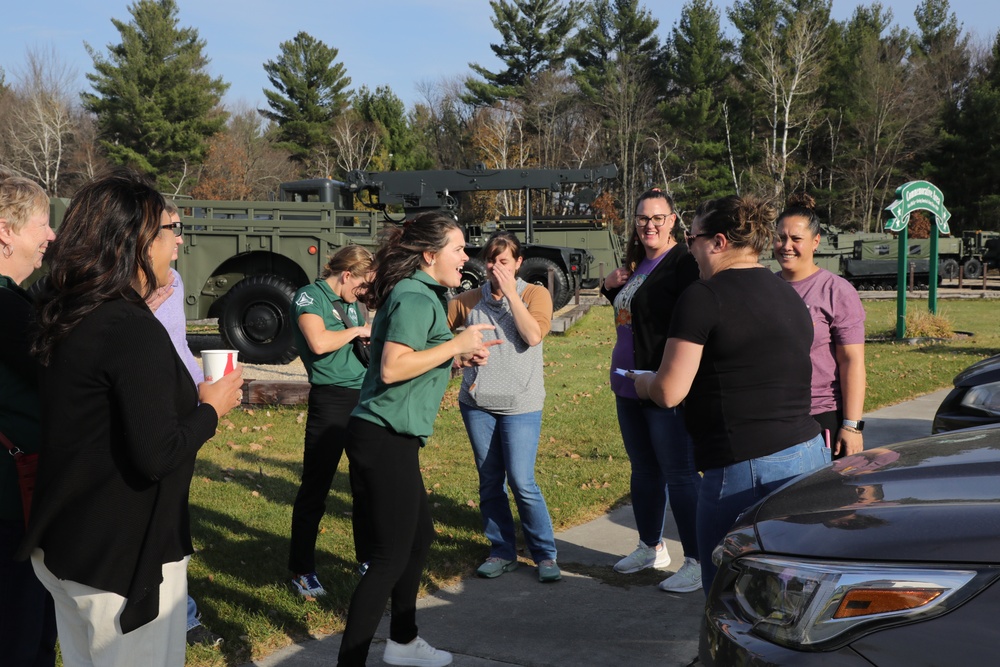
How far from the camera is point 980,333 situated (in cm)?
1606

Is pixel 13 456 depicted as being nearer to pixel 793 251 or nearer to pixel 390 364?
pixel 390 364

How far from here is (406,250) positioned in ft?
10.9

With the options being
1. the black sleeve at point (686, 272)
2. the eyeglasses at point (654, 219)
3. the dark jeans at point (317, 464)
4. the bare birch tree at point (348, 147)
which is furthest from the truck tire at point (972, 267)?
the dark jeans at point (317, 464)

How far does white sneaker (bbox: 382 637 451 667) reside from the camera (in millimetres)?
3422

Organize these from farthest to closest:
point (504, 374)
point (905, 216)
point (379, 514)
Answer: point (905, 216), point (504, 374), point (379, 514)

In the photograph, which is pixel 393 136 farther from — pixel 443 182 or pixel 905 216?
pixel 905 216

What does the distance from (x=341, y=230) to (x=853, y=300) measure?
1139 centimetres

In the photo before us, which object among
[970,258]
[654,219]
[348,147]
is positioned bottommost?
[970,258]

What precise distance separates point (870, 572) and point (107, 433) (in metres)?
1.76

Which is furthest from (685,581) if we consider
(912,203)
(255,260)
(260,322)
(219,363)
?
(912,203)

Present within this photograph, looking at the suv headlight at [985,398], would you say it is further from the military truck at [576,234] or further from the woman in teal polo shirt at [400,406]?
the military truck at [576,234]

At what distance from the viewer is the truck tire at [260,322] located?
1161 cm

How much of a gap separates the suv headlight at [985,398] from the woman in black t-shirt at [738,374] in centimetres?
226

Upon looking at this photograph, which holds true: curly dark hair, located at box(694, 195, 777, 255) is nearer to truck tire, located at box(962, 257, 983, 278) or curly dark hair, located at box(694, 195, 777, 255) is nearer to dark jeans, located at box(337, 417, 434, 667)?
dark jeans, located at box(337, 417, 434, 667)
